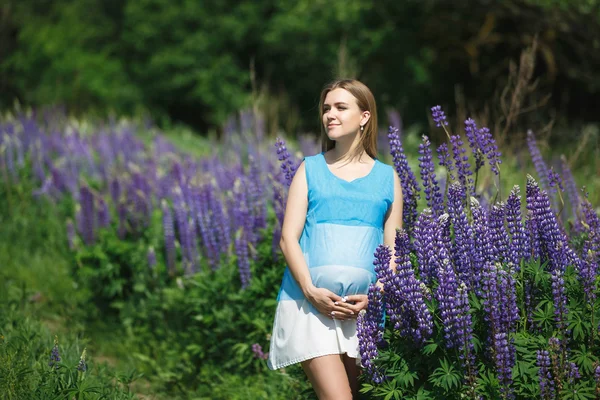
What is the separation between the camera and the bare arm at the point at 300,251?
3055mm

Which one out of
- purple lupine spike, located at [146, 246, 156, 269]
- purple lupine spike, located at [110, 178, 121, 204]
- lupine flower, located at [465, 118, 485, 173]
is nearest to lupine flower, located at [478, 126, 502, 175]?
lupine flower, located at [465, 118, 485, 173]

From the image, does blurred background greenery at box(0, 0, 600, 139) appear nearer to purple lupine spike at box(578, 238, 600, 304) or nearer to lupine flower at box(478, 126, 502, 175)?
lupine flower at box(478, 126, 502, 175)

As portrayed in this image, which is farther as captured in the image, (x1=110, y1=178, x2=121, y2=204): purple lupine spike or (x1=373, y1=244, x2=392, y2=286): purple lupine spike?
(x1=110, y1=178, x2=121, y2=204): purple lupine spike

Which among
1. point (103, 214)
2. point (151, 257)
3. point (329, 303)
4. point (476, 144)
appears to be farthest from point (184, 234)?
point (476, 144)

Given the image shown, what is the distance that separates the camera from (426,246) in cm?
289

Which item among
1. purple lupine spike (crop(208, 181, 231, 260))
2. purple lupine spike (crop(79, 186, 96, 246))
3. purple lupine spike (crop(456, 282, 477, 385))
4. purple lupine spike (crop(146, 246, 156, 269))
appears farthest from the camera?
purple lupine spike (crop(79, 186, 96, 246))

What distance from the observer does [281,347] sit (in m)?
3.20

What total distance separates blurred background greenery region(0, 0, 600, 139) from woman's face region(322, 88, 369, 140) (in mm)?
9978

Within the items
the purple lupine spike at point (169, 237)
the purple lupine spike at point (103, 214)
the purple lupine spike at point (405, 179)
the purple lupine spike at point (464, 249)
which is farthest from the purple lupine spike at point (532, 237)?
the purple lupine spike at point (103, 214)

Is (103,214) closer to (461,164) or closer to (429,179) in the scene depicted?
(429,179)

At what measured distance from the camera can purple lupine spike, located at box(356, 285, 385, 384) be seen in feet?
9.41

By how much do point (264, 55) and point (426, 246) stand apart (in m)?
18.4

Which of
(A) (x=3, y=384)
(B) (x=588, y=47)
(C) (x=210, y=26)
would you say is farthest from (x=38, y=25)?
(A) (x=3, y=384)

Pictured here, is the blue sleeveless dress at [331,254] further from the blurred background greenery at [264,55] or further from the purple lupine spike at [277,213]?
the blurred background greenery at [264,55]
